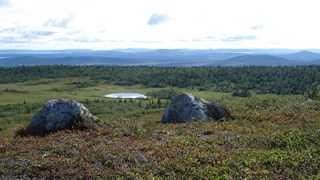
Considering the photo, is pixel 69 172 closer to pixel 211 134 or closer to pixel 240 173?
pixel 240 173

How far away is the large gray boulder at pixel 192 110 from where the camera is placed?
24.5 metres

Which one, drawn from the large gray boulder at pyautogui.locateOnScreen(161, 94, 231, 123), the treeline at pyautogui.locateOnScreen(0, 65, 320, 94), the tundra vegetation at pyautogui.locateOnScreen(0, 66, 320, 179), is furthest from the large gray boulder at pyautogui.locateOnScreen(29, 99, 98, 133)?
the treeline at pyautogui.locateOnScreen(0, 65, 320, 94)

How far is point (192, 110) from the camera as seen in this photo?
24.9m

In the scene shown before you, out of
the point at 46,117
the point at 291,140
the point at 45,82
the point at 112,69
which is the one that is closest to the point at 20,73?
the point at 45,82

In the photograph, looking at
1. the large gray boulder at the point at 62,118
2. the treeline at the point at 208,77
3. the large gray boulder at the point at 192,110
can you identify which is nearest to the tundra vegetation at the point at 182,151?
Result: the large gray boulder at the point at 62,118

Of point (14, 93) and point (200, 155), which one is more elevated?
point (200, 155)

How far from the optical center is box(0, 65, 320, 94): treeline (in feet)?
323

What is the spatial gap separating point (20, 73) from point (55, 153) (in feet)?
506

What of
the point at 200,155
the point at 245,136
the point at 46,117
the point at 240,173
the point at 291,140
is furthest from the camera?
the point at 46,117

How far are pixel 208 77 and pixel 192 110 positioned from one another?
326 feet

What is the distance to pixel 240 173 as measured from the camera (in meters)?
12.1

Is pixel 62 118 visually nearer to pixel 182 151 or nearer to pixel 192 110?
pixel 192 110

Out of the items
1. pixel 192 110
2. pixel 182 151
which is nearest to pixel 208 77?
pixel 192 110

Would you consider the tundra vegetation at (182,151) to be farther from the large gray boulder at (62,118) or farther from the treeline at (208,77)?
the treeline at (208,77)
